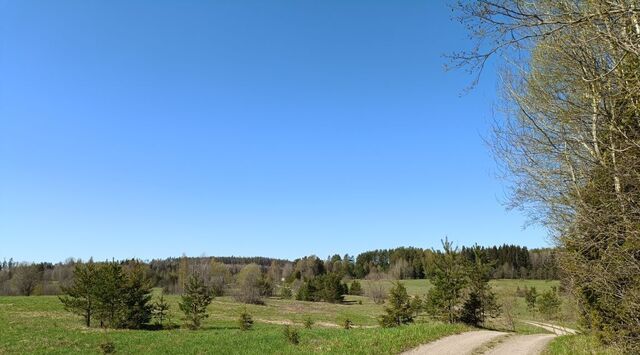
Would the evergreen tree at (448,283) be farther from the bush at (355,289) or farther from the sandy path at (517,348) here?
the bush at (355,289)

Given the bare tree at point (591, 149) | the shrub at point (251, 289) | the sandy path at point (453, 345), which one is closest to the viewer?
the bare tree at point (591, 149)

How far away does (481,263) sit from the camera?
111 ft

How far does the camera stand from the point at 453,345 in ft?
53.1

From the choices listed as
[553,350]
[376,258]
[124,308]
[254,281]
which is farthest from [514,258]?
[553,350]

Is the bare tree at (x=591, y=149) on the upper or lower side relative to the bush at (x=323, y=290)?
upper

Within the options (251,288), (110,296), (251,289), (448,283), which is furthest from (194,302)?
(251,288)

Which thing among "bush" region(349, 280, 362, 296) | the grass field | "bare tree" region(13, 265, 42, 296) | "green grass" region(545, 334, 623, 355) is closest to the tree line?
"bare tree" region(13, 265, 42, 296)

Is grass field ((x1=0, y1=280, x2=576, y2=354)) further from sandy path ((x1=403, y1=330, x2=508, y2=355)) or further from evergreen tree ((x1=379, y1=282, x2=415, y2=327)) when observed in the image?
evergreen tree ((x1=379, y1=282, x2=415, y2=327))

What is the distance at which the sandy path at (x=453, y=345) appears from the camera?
14.8 metres

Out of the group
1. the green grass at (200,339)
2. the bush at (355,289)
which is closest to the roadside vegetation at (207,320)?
the green grass at (200,339)

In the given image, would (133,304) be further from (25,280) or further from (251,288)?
(25,280)

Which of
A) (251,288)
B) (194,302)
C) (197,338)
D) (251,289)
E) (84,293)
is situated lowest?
(251,289)

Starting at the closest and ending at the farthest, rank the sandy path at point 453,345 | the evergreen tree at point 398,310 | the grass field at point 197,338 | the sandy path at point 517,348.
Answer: the sandy path at point 453,345 < the sandy path at point 517,348 < the grass field at point 197,338 < the evergreen tree at point 398,310

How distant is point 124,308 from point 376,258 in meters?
137
